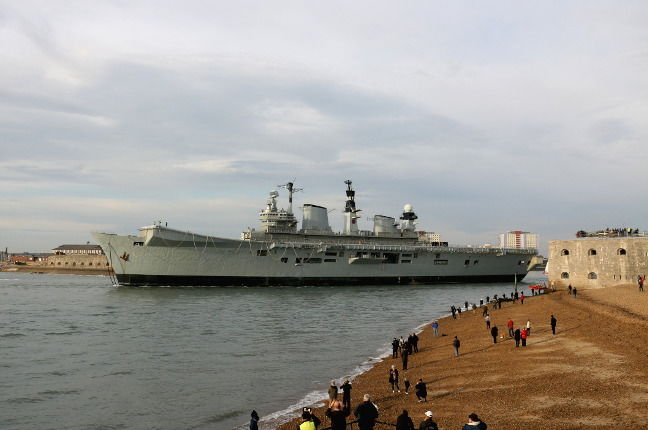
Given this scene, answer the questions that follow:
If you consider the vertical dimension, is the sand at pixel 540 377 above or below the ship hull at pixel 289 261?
below

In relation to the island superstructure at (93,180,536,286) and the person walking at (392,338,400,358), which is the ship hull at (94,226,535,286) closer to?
the island superstructure at (93,180,536,286)

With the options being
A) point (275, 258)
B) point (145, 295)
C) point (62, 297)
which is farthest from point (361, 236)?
point (62, 297)

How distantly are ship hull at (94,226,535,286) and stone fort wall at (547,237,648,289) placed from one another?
21.8 metres

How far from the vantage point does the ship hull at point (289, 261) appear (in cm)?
4675

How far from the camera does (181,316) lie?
30406mm

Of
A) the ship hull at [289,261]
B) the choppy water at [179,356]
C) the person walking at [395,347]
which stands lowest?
the choppy water at [179,356]

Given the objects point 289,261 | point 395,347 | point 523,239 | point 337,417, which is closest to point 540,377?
point 395,347

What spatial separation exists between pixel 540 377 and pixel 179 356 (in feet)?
44.7

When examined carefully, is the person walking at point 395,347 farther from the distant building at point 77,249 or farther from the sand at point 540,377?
the distant building at point 77,249

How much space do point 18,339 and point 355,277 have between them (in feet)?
124

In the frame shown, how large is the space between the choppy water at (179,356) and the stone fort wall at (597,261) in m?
9.56

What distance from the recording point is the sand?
10.6 m

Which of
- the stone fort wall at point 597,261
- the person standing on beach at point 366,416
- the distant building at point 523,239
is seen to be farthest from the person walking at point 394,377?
the distant building at point 523,239

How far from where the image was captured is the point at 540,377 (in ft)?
45.3
